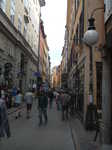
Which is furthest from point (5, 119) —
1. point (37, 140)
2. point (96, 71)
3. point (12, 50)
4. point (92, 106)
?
point (12, 50)

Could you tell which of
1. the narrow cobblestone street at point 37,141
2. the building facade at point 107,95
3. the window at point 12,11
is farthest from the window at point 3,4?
the building facade at point 107,95

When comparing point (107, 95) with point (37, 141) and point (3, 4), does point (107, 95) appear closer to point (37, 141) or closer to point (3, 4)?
point (37, 141)

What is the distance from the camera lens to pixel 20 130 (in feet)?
34.1

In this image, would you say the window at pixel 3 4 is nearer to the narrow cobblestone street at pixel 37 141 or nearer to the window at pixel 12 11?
the window at pixel 12 11

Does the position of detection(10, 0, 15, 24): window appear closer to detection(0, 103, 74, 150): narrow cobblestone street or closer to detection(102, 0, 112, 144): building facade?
detection(0, 103, 74, 150): narrow cobblestone street

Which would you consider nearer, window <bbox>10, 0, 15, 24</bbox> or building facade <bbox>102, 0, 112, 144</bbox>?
building facade <bbox>102, 0, 112, 144</bbox>

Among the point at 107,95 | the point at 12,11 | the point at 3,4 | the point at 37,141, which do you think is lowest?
the point at 37,141

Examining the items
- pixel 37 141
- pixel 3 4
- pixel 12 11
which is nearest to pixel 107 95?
pixel 37 141

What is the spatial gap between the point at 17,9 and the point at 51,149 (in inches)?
883

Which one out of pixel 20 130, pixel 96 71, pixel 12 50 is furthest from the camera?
pixel 12 50

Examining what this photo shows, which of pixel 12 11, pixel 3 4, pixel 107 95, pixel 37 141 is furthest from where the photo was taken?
pixel 12 11

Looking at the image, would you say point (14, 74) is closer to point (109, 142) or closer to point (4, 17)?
point (4, 17)

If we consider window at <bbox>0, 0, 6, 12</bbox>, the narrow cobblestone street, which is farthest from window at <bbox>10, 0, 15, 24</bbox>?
the narrow cobblestone street

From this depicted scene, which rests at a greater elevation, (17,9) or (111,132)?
(17,9)
